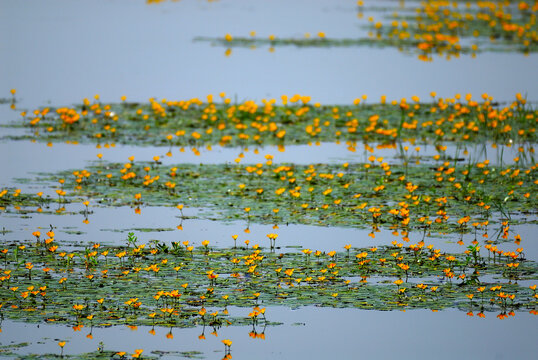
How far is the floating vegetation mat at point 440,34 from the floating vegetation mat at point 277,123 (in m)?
6.41

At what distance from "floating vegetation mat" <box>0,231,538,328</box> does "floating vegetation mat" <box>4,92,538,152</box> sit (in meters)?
5.00

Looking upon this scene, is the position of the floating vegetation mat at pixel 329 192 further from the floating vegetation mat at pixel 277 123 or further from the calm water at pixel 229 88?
the floating vegetation mat at pixel 277 123

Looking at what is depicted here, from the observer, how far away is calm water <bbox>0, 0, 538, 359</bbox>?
24.5ft

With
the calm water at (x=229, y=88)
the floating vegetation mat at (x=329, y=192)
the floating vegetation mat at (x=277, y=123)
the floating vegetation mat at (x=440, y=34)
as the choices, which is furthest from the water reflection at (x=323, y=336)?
the floating vegetation mat at (x=440, y=34)

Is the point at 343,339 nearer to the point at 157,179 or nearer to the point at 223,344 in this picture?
the point at 223,344

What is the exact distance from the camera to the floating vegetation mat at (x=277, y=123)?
1454cm

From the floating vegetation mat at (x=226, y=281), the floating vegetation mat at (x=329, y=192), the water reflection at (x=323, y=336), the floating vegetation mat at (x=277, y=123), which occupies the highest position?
the floating vegetation mat at (x=277, y=123)

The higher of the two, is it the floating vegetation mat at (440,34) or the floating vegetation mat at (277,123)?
the floating vegetation mat at (440,34)

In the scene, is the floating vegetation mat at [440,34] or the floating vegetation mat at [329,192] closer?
the floating vegetation mat at [329,192]

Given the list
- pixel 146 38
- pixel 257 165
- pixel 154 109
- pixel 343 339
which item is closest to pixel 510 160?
pixel 257 165

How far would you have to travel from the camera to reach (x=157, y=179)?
12.0 m

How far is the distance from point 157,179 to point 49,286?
3916 mm

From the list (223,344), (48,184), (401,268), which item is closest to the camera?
(223,344)

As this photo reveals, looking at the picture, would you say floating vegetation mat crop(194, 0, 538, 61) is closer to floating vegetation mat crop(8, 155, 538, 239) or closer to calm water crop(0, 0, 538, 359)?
calm water crop(0, 0, 538, 359)
